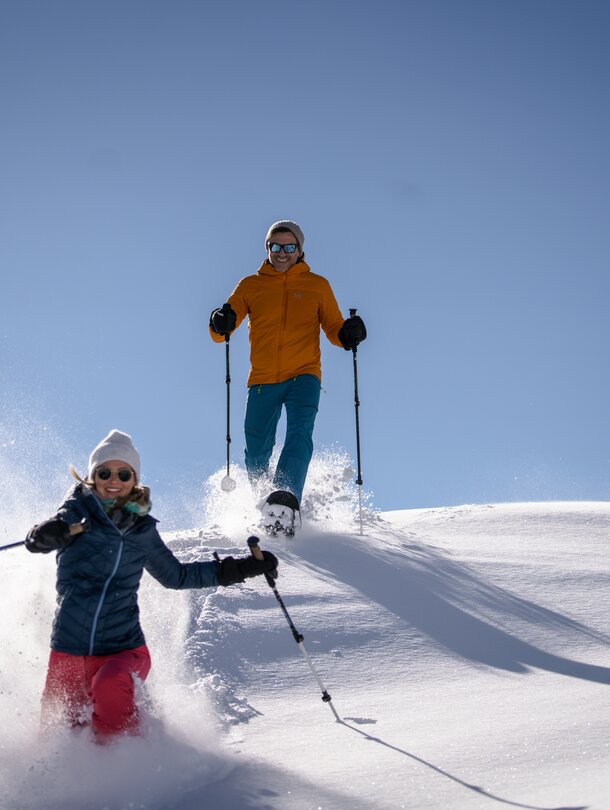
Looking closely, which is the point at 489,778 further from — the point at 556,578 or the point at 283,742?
the point at 556,578

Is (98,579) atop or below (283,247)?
below

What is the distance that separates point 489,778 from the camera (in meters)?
2.85

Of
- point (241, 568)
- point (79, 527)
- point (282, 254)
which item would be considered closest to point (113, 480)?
point (79, 527)

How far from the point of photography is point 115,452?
12.4 ft

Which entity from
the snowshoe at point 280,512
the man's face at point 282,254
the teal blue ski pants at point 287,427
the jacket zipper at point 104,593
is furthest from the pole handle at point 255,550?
the man's face at point 282,254

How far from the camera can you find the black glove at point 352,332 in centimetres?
761

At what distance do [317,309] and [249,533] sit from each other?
2.11m

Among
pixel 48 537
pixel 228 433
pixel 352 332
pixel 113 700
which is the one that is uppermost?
pixel 352 332

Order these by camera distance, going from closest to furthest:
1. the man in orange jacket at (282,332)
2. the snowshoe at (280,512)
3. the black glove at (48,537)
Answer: the black glove at (48,537)
the snowshoe at (280,512)
the man in orange jacket at (282,332)

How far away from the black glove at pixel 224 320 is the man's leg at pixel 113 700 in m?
4.54

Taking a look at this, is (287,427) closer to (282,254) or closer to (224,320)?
(224,320)

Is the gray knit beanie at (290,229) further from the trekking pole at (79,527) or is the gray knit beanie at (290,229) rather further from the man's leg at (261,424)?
the trekking pole at (79,527)

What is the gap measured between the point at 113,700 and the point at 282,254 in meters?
5.07

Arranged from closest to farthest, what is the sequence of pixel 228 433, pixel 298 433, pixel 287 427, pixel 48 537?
pixel 48 537 → pixel 298 433 → pixel 287 427 → pixel 228 433
